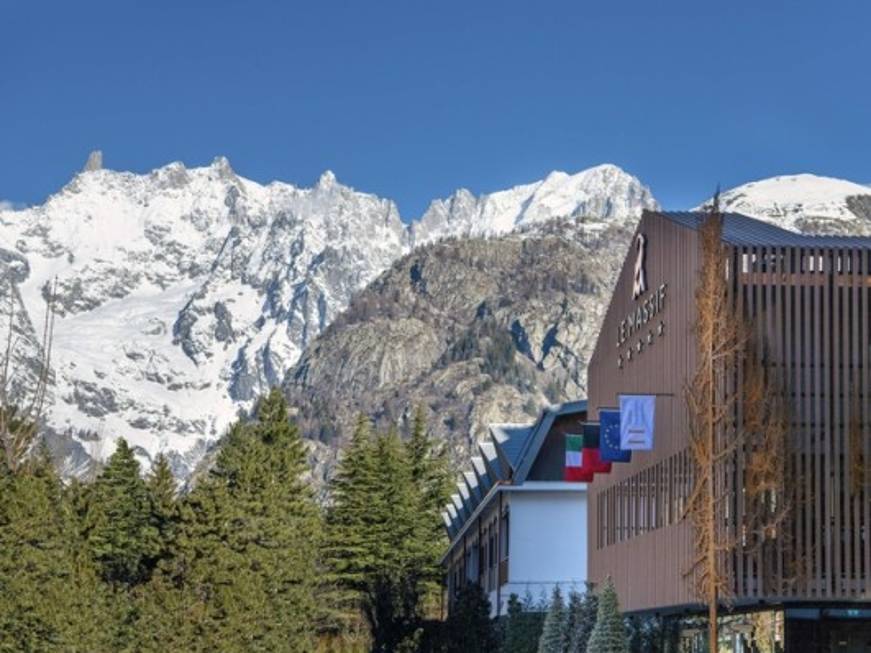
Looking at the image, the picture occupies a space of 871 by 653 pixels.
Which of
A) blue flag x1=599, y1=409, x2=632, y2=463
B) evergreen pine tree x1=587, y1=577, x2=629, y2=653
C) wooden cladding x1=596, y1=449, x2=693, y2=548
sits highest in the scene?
blue flag x1=599, y1=409, x2=632, y2=463

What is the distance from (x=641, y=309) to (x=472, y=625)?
796 inches

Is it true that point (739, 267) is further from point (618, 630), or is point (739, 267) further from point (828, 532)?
point (618, 630)

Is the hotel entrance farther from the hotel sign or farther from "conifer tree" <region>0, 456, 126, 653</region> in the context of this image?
"conifer tree" <region>0, 456, 126, 653</region>

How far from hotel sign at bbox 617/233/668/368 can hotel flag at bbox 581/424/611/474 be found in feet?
7.11

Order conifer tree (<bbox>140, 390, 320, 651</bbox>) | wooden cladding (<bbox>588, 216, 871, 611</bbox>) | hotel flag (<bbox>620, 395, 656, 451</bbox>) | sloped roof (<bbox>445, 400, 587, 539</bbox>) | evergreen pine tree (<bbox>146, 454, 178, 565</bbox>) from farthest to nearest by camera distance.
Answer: sloped roof (<bbox>445, 400, 587, 539</bbox>), evergreen pine tree (<bbox>146, 454, 178, 565</bbox>), conifer tree (<bbox>140, 390, 320, 651</bbox>), hotel flag (<bbox>620, 395, 656, 451</bbox>), wooden cladding (<bbox>588, 216, 871, 611</bbox>)

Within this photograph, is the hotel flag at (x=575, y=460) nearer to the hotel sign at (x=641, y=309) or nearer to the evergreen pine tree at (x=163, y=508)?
the hotel sign at (x=641, y=309)

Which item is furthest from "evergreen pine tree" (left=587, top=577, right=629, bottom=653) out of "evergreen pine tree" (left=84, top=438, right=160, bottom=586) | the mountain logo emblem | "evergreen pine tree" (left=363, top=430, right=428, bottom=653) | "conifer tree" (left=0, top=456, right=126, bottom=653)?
"evergreen pine tree" (left=363, top=430, right=428, bottom=653)

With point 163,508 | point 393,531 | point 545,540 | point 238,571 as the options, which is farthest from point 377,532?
point 238,571

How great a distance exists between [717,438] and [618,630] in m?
6.87

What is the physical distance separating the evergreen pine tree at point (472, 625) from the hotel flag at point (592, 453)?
13.7 metres

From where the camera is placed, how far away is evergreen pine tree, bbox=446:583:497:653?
6372 cm

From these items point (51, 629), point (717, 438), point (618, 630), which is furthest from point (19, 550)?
point (717, 438)

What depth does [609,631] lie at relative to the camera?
42.6 metres

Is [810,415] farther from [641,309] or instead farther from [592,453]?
[592,453]
